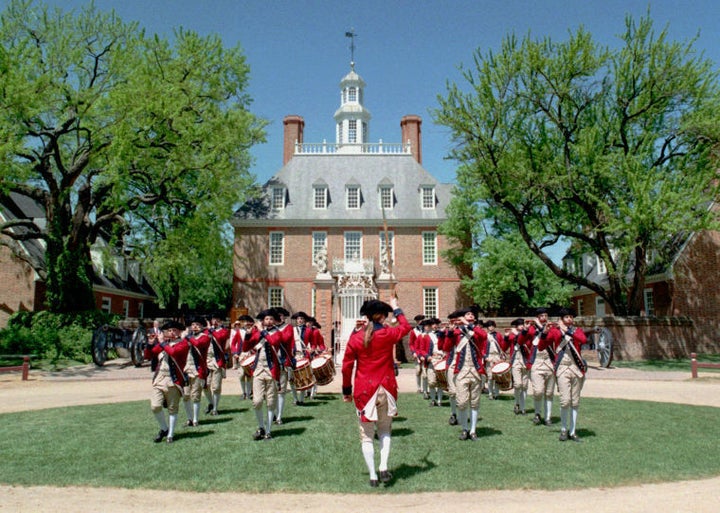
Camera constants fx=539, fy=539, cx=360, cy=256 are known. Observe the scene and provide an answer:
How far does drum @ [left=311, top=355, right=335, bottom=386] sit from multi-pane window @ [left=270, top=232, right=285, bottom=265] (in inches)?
1041

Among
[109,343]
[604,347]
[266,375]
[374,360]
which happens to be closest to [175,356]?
[266,375]

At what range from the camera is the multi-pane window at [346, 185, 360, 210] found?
39062 mm

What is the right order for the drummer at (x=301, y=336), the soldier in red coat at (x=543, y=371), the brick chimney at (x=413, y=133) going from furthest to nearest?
the brick chimney at (x=413, y=133), the drummer at (x=301, y=336), the soldier in red coat at (x=543, y=371)

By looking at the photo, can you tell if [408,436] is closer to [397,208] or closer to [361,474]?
[361,474]

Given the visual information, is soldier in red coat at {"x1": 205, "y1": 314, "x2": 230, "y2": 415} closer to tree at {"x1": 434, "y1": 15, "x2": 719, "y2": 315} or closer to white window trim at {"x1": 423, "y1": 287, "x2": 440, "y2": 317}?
tree at {"x1": 434, "y1": 15, "x2": 719, "y2": 315}

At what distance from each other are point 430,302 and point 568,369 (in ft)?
92.3

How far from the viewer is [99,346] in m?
23.1

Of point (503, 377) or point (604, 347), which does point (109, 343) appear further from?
point (604, 347)

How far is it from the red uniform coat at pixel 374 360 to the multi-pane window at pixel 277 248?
102 ft

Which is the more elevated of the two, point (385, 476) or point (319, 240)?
point (319, 240)

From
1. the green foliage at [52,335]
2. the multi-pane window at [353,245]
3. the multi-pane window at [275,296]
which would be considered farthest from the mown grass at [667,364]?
the green foliage at [52,335]

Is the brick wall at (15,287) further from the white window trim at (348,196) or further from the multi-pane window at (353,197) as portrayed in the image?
the multi-pane window at (353,197)

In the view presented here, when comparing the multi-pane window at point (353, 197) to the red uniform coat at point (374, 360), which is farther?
the multi-pane window at point (353, 197)

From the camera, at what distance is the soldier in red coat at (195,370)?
10117mm
